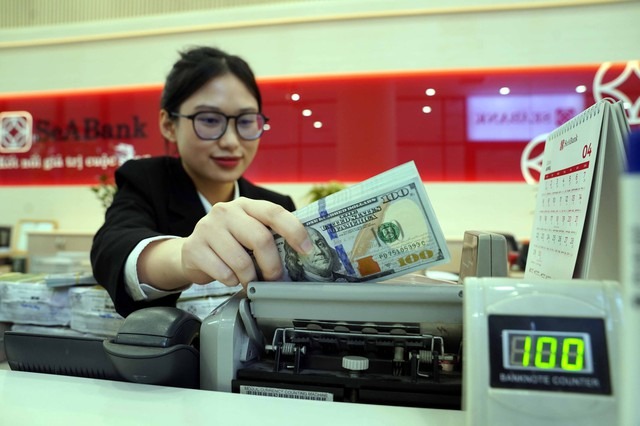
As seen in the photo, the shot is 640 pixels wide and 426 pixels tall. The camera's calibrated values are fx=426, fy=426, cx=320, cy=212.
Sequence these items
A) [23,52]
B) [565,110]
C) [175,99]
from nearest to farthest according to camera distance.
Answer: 1. [175,99]
2. [565,110]
3. [23,52]

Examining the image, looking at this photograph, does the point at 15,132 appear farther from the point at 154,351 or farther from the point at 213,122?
the point at 154,351

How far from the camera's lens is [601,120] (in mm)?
515

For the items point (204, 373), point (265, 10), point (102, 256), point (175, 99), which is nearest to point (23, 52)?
point (265, 10)

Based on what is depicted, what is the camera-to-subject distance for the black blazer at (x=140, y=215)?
2.75 feet

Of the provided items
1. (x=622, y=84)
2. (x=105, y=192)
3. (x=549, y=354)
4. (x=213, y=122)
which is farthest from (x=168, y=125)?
(x=622, y=84)

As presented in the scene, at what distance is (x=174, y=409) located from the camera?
513mm

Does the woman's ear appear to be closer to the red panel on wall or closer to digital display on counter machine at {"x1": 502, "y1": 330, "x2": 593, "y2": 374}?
digital display on counter machine at {"x1": 502, "y1": 330, "x2": 593, "y2": 374}

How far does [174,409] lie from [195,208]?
0.80 metres

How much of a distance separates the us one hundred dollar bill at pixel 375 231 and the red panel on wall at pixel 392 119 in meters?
3.13

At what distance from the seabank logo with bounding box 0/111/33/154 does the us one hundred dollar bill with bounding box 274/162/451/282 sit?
479 centimetres

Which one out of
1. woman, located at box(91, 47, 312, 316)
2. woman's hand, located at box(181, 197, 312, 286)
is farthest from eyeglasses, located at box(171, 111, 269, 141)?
woman's hand, located at box(181, 197, 312, 286)

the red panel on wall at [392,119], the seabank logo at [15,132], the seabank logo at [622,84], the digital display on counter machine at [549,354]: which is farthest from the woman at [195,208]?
the seabank logo at [15,132]

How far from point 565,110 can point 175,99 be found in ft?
10.9

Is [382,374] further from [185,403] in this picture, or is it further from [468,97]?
[468,97]
